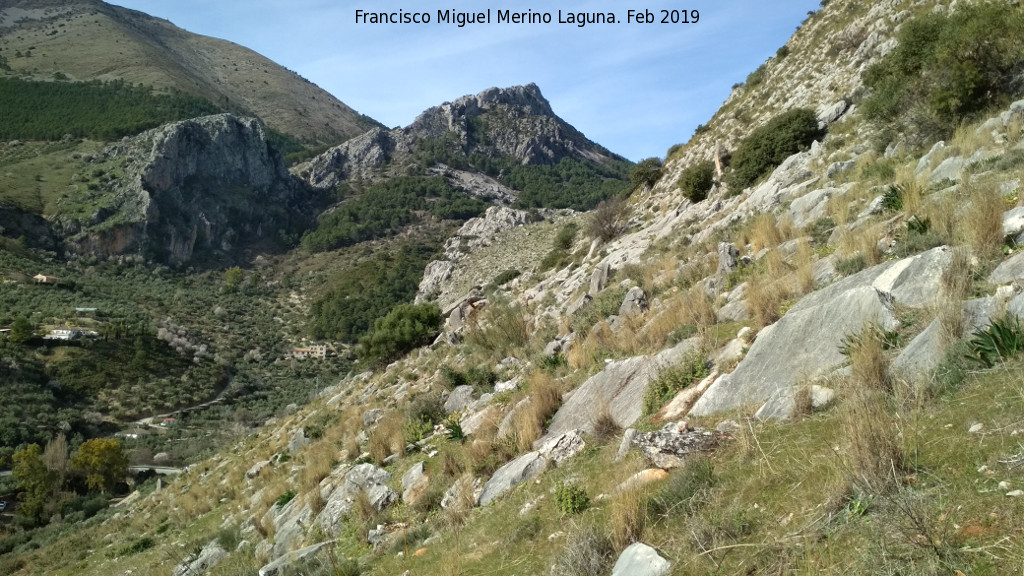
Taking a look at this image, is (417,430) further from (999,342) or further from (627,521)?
(999,342)

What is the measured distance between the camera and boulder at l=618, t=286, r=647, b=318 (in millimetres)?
10648

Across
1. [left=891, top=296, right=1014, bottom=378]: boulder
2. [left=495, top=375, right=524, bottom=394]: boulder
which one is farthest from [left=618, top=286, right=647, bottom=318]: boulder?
[left=891, top=296, right=1014, bottom=378]: boulder

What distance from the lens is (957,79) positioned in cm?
1173

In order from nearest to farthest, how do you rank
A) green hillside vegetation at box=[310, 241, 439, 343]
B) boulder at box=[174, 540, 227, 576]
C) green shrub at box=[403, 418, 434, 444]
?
1. boulder at box=[174, 540, 227, 576]
2. green shrub at box=[403, 418, 434, 444]
3. green hillside vegetation at box=[310, 241, 439, 343]

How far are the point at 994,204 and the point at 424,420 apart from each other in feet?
28.0

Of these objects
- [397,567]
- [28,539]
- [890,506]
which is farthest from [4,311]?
[890,506]

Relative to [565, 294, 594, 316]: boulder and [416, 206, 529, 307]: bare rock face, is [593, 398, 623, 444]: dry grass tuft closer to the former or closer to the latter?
[565, 294, 594, 316]: boulder

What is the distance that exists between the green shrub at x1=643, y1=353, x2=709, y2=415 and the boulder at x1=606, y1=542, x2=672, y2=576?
105 inches

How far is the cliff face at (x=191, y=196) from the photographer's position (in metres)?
68.2

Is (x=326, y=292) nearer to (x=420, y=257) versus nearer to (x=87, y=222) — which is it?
(x=420, y=257)

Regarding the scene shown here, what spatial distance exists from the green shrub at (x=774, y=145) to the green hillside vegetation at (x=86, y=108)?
9180 centimetres

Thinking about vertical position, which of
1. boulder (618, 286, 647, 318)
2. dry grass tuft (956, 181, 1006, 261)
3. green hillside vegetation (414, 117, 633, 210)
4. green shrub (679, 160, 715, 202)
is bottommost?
boulder (618, 286, 647, 318)

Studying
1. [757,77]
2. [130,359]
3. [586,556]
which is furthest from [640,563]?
[130,359]

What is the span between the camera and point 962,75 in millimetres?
11680
